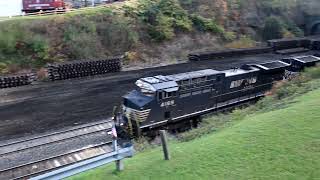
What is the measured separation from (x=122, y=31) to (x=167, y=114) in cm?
2083

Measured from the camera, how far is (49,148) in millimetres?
17656

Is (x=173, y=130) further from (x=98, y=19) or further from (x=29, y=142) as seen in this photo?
(x=98, y=19)

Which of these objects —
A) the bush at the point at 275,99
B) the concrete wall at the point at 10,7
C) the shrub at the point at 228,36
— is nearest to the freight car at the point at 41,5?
the concrete wall at the point at 10,7

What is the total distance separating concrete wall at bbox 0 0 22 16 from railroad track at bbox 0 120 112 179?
29319 mm

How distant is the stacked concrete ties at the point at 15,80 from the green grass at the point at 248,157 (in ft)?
70.5

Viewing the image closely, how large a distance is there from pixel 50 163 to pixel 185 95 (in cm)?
753

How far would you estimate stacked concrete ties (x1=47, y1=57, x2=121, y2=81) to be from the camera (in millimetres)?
31253

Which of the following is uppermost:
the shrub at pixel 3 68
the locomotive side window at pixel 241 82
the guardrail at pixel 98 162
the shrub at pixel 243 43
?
the guardrail at pixel 98 162

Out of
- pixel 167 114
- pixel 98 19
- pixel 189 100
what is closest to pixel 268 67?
pixel 189 100

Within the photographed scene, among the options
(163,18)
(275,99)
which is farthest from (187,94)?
(163,18)

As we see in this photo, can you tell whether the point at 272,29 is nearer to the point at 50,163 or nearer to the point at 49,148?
the point at 49,148

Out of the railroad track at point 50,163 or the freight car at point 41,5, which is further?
the freight car at point 41,5

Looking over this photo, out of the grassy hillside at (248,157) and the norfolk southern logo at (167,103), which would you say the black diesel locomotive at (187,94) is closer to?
the norfolk southern logo at (167,103)

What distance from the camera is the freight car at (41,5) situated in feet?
131
